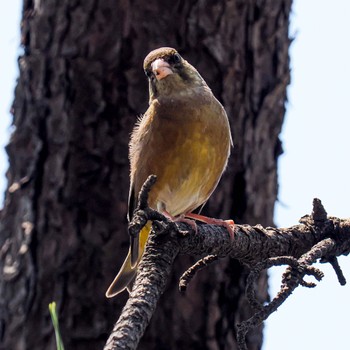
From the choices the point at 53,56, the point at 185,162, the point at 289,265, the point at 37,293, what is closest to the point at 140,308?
the point at 289,265

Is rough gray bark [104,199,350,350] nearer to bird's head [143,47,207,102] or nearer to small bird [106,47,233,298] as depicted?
small bird [106,47,233,298]

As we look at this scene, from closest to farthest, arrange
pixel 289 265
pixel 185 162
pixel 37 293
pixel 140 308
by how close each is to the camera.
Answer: pixel 140 308 < pixel 289 265 < pixel 185 162 < pixel 37 293

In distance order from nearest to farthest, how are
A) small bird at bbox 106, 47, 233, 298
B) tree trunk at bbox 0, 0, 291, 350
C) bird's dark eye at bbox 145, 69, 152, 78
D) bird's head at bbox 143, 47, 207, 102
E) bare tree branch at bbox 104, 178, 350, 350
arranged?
bare tree branch at bbox 104, 178, 350, 350, small bird at bbox 106, 47, 233, 298, bird's head at bbox 143, 47, 207, 102, bird's dark eye at bbox 145, 69, 152, 78, tree trunk at bbox 0, 0, 291, 350

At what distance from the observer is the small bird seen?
3.94 metres

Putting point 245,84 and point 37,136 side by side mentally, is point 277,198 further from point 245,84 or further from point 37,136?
point 37,136

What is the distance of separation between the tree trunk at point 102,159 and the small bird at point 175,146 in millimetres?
459

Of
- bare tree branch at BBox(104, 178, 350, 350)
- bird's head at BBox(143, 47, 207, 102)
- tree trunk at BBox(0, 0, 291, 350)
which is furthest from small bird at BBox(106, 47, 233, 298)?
bare tree branch at BBox(104, 178, 350, 350)

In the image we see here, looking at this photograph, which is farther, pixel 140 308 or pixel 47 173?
pixel 47 173

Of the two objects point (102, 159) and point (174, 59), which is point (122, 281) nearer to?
point (102, 159)

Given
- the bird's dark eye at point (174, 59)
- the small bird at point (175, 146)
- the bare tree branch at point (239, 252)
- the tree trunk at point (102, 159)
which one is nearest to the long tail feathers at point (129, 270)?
the small bird at point (175, 146)

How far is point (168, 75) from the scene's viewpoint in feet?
13.8

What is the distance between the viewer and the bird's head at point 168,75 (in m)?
4.18

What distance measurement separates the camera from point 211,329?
15.4ft

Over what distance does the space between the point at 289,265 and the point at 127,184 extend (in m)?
2.30
